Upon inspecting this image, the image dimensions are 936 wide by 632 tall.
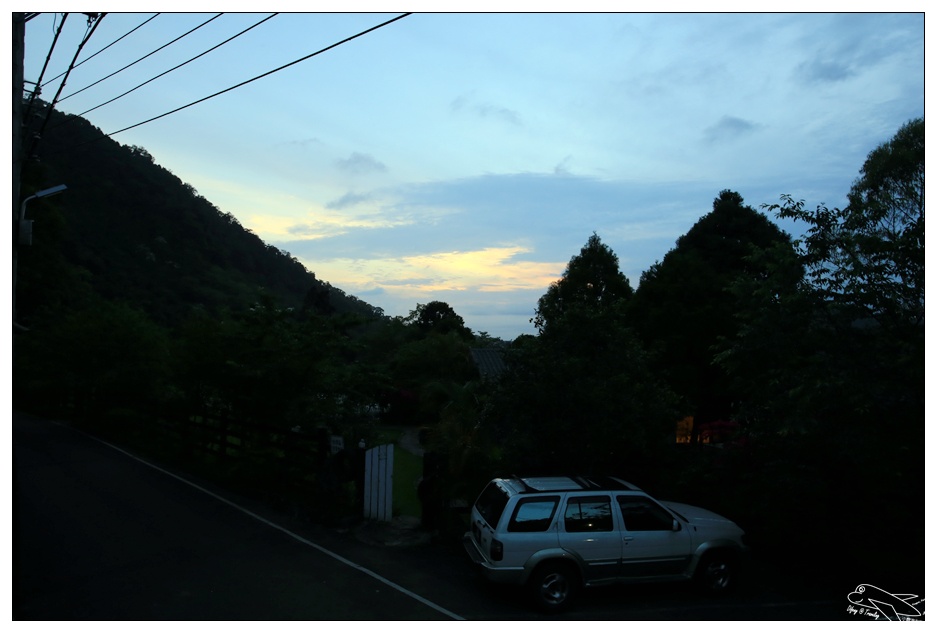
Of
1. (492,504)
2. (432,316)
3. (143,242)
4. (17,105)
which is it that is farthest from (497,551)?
(143,242)

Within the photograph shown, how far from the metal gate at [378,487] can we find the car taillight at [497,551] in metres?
4.38

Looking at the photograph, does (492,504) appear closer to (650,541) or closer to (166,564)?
(650,541)

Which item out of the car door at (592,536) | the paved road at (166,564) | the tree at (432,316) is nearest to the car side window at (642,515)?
the car door at (592,536)

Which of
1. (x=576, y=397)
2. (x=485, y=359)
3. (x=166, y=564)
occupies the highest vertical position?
(x=485, y=359)

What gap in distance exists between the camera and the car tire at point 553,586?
8430 mm

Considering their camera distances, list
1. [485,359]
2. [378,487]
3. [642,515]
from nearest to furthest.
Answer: [642,515]
[378,487]
[485,359]

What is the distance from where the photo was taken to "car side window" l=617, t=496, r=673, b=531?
8.96 metres

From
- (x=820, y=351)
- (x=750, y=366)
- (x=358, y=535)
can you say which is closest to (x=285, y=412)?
(x=358, y=535)

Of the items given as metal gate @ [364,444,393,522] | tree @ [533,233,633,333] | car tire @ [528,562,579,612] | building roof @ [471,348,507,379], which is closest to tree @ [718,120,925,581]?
car tire @ [528,562,579,612]

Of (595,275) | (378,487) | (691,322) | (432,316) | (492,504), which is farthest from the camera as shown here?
(432,316)

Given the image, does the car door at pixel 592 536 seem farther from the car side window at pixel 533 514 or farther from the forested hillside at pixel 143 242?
the forested hillside at pixel 143 242

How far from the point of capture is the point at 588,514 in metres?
8.85

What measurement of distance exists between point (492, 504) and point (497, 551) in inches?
34.1
